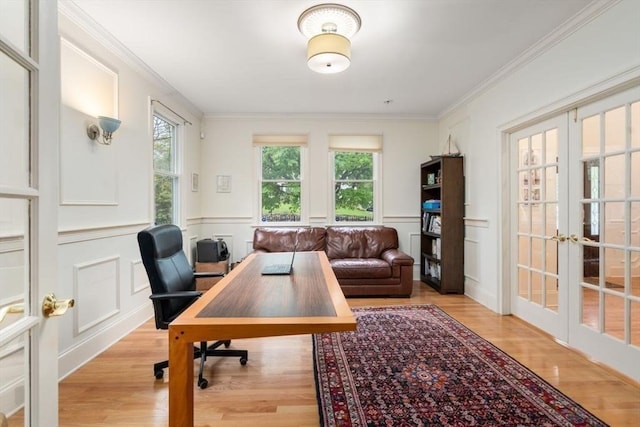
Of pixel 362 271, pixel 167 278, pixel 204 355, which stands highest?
pixel 167 278

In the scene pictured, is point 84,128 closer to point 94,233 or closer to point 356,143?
point 94,233

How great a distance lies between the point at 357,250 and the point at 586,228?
2679 millimetres

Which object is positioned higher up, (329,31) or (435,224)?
(329,31)

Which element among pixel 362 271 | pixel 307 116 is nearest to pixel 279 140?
pixel 307 116

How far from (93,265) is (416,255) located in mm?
4159

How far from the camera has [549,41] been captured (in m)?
2.61

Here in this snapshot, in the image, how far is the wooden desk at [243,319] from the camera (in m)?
1.17

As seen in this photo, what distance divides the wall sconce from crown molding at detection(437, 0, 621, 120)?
360 cm

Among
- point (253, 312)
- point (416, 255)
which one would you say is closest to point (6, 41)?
point (253, 312)

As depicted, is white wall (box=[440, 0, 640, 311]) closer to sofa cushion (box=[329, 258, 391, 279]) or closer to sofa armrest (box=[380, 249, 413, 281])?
sofa armrest (box=[380, 249, 413, 281])

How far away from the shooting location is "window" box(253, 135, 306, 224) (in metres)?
4.95

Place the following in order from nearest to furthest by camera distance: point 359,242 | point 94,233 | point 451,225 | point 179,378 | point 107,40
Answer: point 179,378 < point 94,233 < point 107,40 < point 451,225 < point 359,242

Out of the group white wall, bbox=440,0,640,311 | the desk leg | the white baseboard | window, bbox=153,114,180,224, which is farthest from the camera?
window, bbox=153,114,180,224

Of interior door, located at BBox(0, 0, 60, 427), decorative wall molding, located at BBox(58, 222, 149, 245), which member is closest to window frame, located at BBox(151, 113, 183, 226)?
decorative wall molding, located at BBox(58, 222, 149, 245)
